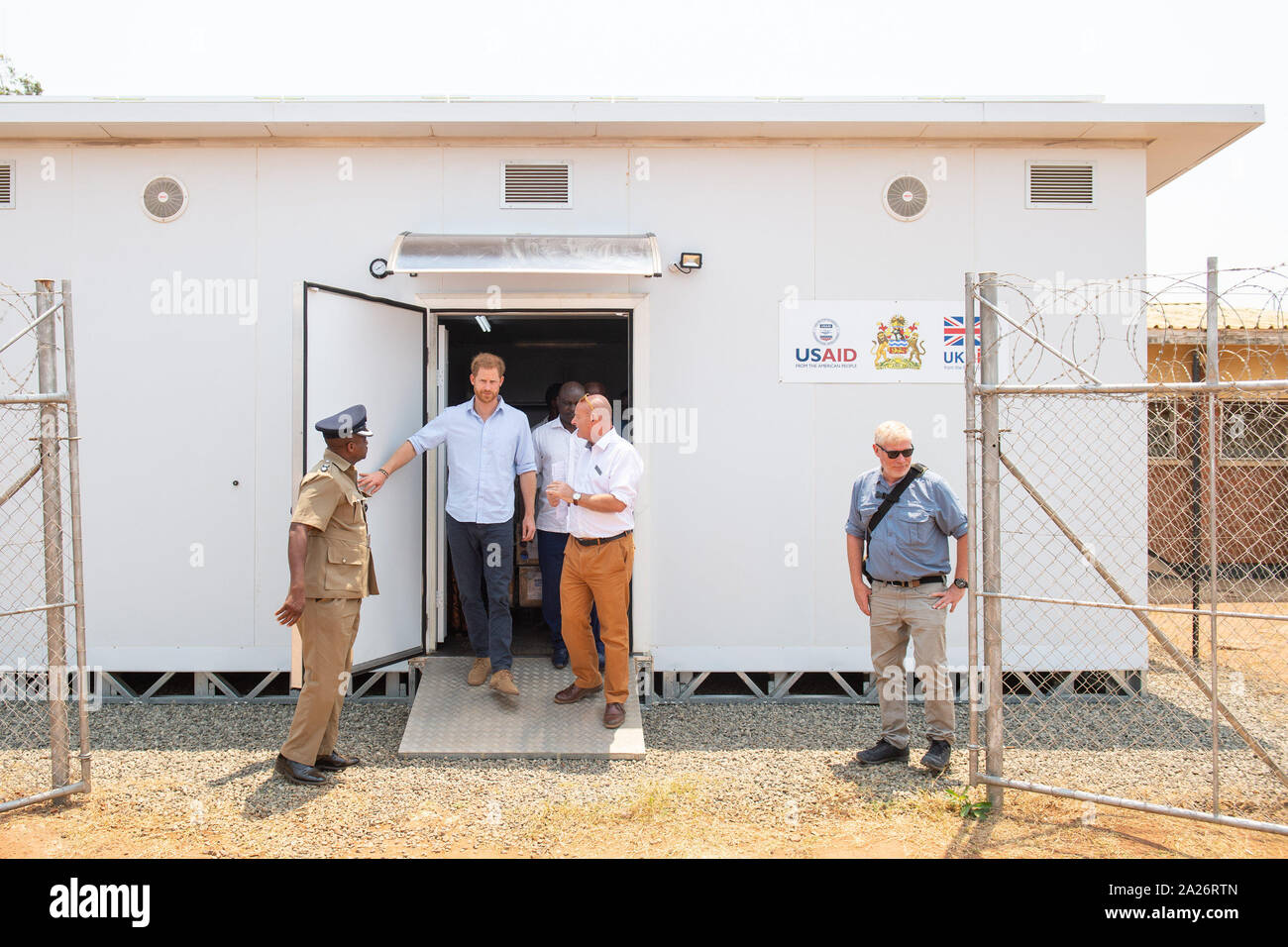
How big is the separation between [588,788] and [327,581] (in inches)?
66.6

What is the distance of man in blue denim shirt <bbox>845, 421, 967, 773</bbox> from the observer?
4.72m

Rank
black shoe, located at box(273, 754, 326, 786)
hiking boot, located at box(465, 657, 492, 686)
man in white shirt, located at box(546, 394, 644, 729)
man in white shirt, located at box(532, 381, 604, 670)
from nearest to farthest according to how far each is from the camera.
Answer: black shoe, located at box(273, 754, 326, 786)
man in white shirt, located at box(546, 394, 644, 729)
hiking boot, located at box(465, 657, 492, 686)
man in white shirt, located at box(532, 381, 604, 670)

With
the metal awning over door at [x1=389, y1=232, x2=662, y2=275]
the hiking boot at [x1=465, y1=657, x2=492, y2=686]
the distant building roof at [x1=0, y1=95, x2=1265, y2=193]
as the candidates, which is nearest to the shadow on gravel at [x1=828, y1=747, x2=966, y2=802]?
the hiking boot at [x1=465, y1=657, x2=492, y2=686]

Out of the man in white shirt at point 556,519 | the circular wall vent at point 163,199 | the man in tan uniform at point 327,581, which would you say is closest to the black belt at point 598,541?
the man in white shirt at point 556,519

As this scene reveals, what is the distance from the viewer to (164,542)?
20.3 ft

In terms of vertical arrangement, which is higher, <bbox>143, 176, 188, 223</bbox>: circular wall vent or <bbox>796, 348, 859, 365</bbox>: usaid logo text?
<bbox>143, 176, 188, 223</bbox>: circular wall vent

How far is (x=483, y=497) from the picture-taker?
18.2 ft

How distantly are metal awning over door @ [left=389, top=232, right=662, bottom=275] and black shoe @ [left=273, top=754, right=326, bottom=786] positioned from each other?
2980mm

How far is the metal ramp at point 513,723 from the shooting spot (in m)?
5.11

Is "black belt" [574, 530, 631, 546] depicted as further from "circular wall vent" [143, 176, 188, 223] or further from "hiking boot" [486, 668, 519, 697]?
"circular wall vent" [143, 176, 188, 223]

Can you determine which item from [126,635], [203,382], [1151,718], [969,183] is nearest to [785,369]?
[969,183]

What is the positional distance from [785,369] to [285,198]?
3628mm

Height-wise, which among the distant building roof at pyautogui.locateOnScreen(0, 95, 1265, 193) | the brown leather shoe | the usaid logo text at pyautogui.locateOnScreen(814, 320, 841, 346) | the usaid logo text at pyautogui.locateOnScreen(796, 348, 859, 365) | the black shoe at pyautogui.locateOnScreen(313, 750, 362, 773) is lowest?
the black shoe at pyautogui.locateOnScreen(313, 750, 362, 773)

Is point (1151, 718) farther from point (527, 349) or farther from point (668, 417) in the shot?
point (527, 349)
